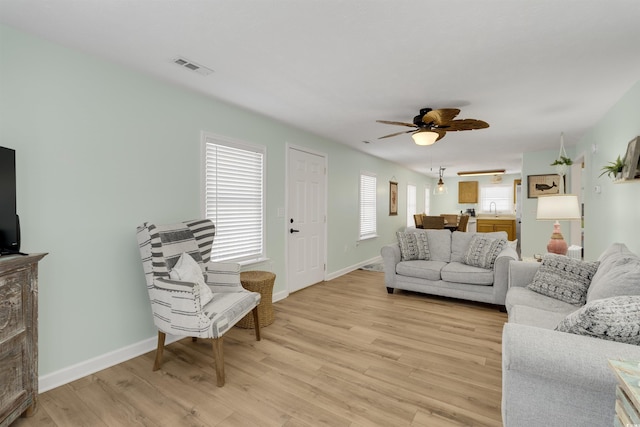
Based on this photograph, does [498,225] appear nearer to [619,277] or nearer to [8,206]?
[619,277]

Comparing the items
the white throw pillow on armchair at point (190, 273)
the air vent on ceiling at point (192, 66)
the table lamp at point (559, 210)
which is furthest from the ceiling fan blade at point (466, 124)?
the white throw pillow on armchair at point (190, 273)

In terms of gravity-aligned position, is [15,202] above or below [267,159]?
below

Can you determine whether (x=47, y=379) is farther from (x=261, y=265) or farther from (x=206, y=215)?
(x=261, y=265)

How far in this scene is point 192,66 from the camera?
2.57m

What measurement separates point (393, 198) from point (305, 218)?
3.77 meters

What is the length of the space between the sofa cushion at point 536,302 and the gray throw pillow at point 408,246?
5.79 feet

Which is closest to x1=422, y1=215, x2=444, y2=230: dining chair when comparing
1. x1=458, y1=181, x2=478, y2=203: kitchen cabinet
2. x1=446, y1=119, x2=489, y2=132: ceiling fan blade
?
x1=446, y1=119, x2=489, y2=132: ceiling fan blade

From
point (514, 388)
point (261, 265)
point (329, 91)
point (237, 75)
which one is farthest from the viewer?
point (261, 265)

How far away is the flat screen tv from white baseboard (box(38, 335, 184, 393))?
1012 millimetres

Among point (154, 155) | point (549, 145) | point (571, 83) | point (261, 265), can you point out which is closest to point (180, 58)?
point (154, 155)

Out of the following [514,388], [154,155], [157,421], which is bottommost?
[157,421]

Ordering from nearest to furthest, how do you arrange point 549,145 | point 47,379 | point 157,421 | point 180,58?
1. point 157,421
2. point 47,379
3. point 180,58
4. point 549,145

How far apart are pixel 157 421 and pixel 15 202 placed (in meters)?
1.58

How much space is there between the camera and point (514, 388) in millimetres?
1408
